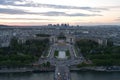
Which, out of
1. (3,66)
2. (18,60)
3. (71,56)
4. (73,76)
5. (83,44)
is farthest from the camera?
(83,44)

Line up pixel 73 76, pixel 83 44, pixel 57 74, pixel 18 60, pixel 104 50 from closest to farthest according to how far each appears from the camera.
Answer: pixel 57 74 → pixel 73 76 → pixel 18 60 → pixel 104 50 → pixel 83 44

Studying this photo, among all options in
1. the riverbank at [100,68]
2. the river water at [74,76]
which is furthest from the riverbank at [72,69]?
the river water at [74,76]

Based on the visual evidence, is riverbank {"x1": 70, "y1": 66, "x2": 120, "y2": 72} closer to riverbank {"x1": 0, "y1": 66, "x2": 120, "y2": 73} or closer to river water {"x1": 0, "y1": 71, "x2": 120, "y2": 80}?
riverbank {"x1": 0, "y1": 66, "x2": 120, "y2": 73}

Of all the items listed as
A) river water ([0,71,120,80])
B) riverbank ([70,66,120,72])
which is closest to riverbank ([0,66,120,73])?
riverbank ([70,66,120,72])

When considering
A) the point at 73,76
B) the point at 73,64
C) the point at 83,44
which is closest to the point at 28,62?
the point at 73,64

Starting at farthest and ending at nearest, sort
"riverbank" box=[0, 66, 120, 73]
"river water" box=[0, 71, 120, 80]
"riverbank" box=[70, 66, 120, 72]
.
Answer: "riverbank" box=[70, 66, 120, 72] < "riverbank" box=[0, 66, 120, 73] < "river water" box=[0, 71, 120, 80]

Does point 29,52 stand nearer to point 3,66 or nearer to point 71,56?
point 71,56

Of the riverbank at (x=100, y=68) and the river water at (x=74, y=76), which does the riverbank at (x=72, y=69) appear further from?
the river water at (x=74, y=76)

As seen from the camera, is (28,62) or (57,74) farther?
(28,62)
